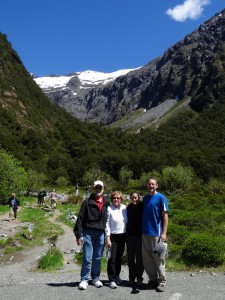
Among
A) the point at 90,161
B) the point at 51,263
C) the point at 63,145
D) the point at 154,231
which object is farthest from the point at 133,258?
the point at 63,145

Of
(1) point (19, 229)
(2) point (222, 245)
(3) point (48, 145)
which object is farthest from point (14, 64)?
(2) point (222, 245)

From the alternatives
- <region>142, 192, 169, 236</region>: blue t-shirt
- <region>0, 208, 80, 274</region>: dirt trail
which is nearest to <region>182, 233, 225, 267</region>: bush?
<region>0, 208, 80, 274</region>: dirt trail

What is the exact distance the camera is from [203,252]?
1241 cm

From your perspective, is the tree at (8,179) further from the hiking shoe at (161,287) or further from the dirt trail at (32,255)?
the hiking shoe at (161,287)

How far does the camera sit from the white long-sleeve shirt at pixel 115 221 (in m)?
9.05

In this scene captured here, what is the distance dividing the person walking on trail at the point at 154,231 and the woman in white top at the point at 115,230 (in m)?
0.54

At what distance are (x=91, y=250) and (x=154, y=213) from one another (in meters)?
1.77

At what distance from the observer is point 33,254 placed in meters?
16.4

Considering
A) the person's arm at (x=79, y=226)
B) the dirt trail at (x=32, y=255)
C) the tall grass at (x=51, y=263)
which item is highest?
the person's arm at (x=79, y=226)

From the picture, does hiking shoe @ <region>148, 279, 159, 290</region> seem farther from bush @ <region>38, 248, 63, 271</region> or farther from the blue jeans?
bush @ <region>38, 248, 63, 271</region>

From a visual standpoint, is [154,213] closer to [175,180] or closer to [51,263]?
[51,263]

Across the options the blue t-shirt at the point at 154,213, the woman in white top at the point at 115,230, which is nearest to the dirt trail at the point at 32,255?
the woman in white top at the point at 115,230

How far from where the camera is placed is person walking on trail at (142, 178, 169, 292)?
8.67 meters

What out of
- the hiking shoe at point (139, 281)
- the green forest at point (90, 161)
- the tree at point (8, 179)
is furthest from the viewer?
the tree at point (8, 179)
